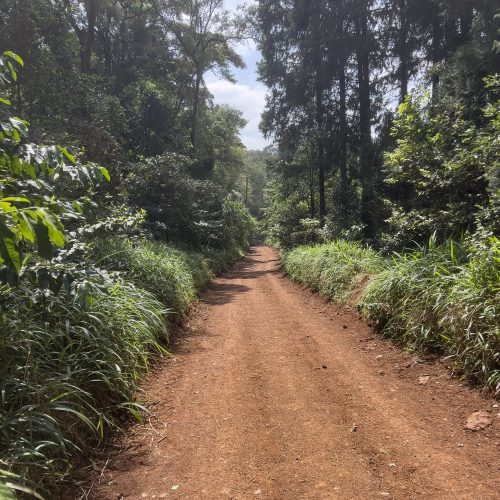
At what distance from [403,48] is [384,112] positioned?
2.31 metres

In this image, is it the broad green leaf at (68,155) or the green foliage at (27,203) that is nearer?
the green foliage at (27,203)

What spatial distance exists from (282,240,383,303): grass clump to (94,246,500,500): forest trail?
2518 mm

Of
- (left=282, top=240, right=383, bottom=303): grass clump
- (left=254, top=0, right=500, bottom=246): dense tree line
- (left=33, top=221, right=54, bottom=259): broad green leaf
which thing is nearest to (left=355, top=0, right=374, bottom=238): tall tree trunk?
(left=254, top=0, right=500, bottom=246): dense tree line

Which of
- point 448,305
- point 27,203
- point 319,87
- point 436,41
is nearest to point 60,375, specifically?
point 27,203

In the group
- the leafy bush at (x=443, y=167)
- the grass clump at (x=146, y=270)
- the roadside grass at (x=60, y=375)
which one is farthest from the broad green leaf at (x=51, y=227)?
the leafy bush at (x=443, y=167)

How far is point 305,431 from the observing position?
3.25 metres

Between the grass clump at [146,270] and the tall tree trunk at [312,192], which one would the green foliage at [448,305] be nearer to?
the grass clump at [146,270]

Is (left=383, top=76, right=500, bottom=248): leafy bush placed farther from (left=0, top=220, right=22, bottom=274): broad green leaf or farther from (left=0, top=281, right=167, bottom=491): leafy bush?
(left=0, top=220, right=22, bottom=274): broad green leaf

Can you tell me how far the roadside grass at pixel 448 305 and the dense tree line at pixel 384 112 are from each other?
101cm

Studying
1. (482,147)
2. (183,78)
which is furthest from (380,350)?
(183,78)

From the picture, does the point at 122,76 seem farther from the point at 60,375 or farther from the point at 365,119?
the point at 60,375

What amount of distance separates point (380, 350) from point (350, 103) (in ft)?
46.5

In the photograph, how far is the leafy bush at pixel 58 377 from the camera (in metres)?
2.64

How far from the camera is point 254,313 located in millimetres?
8258
